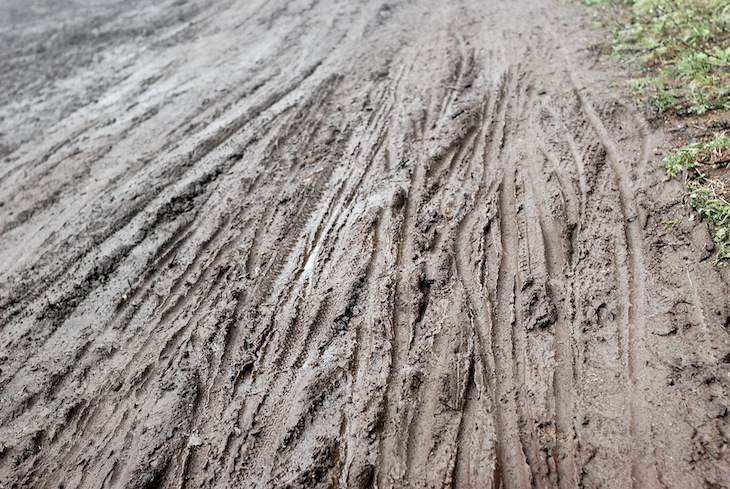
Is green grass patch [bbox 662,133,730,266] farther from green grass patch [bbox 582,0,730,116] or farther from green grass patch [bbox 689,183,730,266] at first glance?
green grass patch [bbox 582,0,730,116]

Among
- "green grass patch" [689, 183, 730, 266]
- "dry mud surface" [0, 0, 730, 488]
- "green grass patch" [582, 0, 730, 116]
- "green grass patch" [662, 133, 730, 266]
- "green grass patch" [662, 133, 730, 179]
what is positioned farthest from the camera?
"green grass patch" [582, 0, 730, 116]

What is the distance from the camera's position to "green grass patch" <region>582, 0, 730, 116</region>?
462 centimetres

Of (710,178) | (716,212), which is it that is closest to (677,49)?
(710,178)

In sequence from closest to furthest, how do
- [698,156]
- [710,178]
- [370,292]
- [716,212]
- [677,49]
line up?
1. [716,212]
2. [370,292]
3. [710,178]
4. [698,156]
5. [677,49]

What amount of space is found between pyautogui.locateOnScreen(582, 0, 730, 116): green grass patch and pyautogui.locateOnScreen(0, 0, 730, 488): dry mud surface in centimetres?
41

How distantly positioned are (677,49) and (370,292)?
4.59 metres

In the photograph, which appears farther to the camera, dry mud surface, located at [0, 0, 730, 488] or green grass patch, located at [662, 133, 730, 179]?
green grass patch, located at [662, 133, 730, 179]

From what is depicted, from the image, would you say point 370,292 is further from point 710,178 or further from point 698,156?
point 698,156

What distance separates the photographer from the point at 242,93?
659 centimetres

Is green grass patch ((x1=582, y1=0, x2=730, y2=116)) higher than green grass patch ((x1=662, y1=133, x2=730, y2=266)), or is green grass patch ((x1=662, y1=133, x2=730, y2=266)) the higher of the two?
green grass patch ((x1=582, y1=0, x2=730, y2=116))

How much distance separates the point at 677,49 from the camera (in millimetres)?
5387

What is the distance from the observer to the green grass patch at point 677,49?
4621 mm

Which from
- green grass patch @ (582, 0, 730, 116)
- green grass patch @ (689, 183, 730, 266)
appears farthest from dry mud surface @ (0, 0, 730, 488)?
green grass patch @ (582, 0, 730, 116)

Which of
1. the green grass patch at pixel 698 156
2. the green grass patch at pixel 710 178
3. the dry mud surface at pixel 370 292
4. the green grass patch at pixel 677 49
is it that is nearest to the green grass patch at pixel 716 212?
the green grass patch at pixel 710 178
